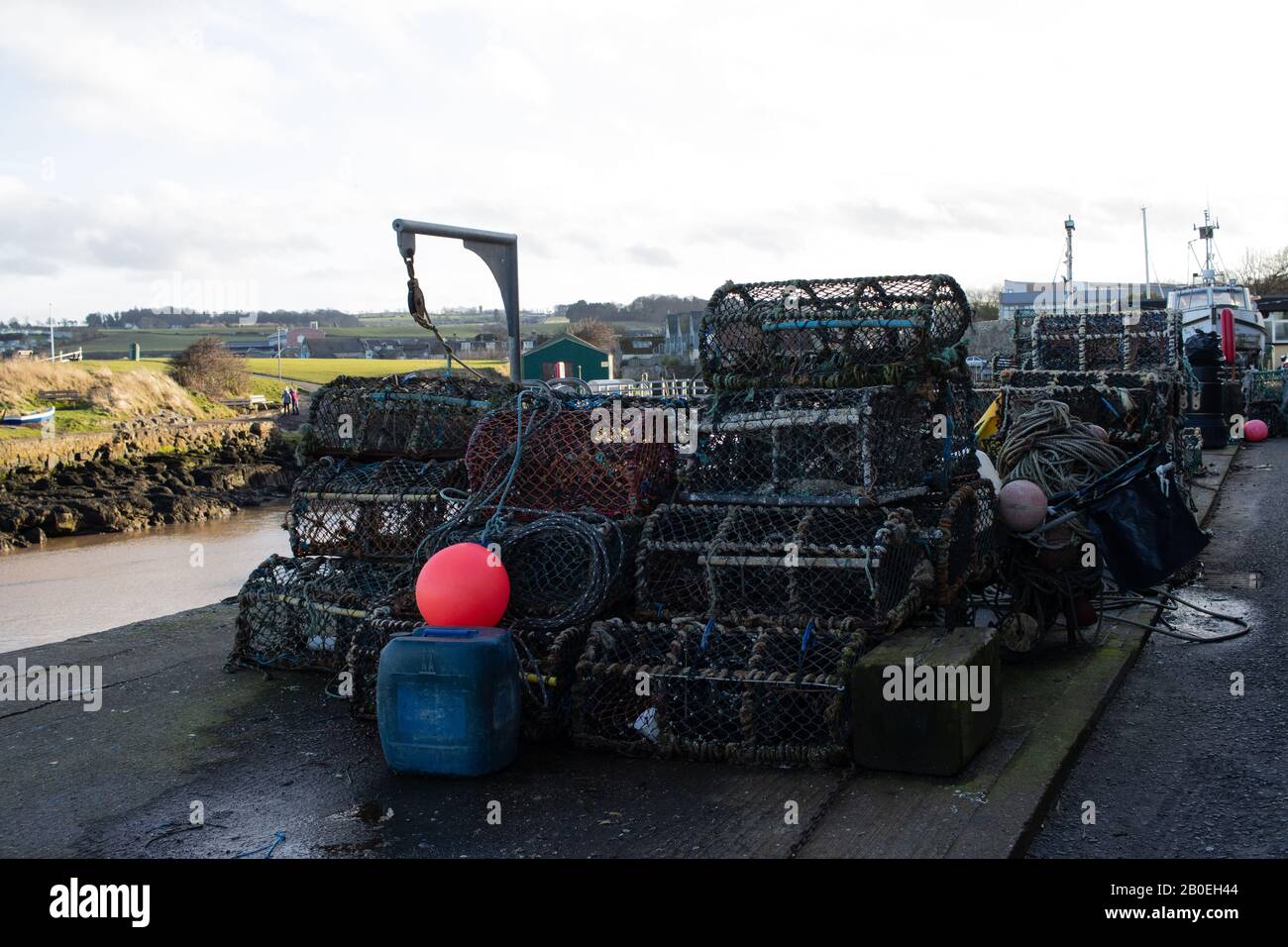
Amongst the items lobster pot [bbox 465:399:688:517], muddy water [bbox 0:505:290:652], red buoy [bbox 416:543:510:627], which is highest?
lobster pot [bbox 465:399:688:517]

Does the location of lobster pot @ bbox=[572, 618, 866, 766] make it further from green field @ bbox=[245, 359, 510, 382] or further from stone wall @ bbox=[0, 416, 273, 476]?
green field @ bbox=[245, 359, 510, 382]

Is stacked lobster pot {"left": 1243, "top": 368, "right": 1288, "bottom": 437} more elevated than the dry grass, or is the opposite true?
the dry grass

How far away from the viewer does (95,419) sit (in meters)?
31.0

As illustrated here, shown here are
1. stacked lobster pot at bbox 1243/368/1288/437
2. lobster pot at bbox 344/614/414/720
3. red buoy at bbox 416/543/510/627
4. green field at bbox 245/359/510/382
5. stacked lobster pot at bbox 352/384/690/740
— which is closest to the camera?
red buoy at bbox 416/543/510/627

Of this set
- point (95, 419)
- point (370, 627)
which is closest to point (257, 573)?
point (370, 627)

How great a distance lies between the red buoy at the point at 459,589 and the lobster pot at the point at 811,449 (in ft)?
3.94

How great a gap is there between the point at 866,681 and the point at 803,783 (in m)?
0.46

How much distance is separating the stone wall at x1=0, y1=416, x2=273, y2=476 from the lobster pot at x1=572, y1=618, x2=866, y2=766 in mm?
24692

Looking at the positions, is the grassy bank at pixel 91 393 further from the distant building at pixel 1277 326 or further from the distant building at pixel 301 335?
the distant building at pixel 301 335

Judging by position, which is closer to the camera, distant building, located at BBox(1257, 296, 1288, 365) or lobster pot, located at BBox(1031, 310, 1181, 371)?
lobster pot, located at BBox(1031, 310, 1181, 371)

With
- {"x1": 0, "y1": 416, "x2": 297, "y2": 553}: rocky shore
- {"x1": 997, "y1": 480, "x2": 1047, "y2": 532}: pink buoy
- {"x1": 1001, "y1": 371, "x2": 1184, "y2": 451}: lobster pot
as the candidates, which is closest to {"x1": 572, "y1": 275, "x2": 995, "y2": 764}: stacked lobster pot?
{"x1": 997, "y1": 480, "x2": 1047, "y2": 532}: pink buoy

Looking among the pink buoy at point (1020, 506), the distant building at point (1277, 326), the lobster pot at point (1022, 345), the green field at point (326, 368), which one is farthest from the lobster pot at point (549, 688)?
the green field at point (326, 368)

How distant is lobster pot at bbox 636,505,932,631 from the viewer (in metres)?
4.66

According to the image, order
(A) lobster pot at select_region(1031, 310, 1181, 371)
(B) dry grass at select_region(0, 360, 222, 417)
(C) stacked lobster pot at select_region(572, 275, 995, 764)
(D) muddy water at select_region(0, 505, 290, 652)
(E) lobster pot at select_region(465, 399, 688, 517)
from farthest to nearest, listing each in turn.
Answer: (B) dry grass at select_region(0, 360, 222, 417), (D) muddy water at select_region(0, 505, 290, 652), (A) lobster pot at select_region(1031, 310, 1181, 371), (E) lobster pot at select_region(465, 399, 688, 517), (C) stacked lobster pot at select_region(572, 275, 995, 764)
